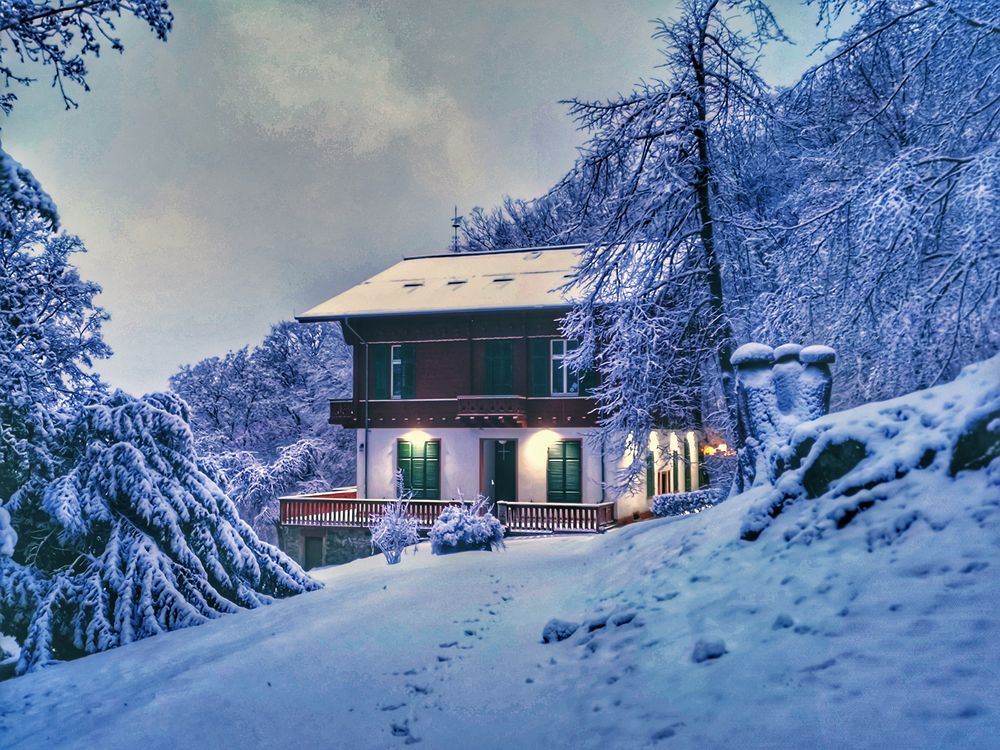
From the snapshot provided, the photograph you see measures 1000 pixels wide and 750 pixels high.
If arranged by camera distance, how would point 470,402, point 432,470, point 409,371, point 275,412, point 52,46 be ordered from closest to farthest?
1. point 52,46
2. point 470,402
3. point 432,470
4. point 409,371
5. point 275,412

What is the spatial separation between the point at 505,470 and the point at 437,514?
3.17 metres

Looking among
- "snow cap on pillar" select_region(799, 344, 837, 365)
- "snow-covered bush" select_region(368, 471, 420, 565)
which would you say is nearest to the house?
"snow-covered bush" select_region(368, 471, 420, 565)

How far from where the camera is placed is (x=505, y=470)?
80.2ft

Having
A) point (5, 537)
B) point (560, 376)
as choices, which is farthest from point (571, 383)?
point (5, 537)

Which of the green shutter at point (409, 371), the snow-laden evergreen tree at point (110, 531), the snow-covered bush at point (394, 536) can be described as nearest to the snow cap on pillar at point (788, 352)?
the snow-laden evergreen tree at point (110, 531)

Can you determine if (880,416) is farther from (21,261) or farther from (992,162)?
(21,261)

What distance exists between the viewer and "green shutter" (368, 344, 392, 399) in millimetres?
25734

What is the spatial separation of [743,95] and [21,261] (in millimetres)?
17991

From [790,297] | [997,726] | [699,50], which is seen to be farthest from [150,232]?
[997,726]

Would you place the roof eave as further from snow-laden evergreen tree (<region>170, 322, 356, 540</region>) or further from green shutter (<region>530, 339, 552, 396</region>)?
snow-laden evergreen tree (<region>170, 322, 356, 540</region>)

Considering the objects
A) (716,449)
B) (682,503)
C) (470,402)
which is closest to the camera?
(682,503)

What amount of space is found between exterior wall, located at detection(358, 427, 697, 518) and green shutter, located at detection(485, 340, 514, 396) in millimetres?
1425

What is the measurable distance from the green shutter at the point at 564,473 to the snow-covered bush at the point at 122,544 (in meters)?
12.9

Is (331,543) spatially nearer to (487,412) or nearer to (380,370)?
(380,370)
